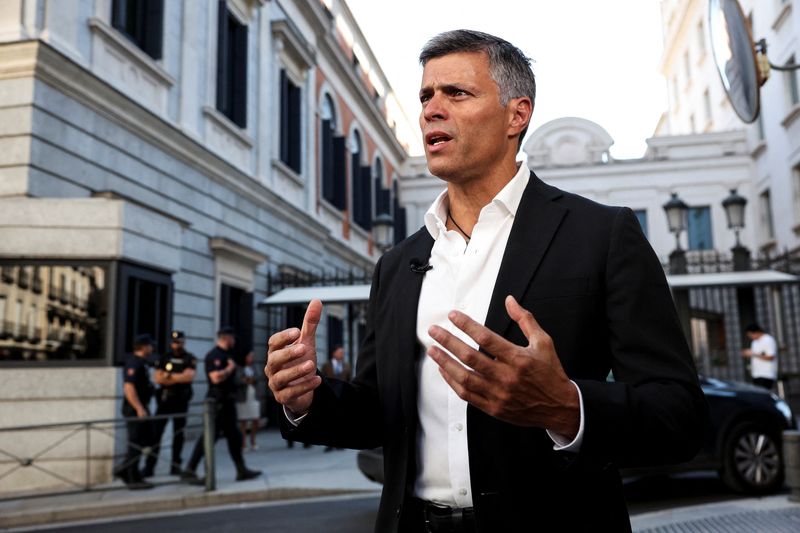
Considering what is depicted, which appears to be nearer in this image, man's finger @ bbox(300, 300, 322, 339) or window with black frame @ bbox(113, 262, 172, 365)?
man's finger @ bbox(300, 300, 322, 339)

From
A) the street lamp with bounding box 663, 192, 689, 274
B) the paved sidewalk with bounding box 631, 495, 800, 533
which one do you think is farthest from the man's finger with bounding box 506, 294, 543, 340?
the street lamp with bounding box 663, 192, 689, 274

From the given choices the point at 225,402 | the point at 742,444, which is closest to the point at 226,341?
the point at 225,402

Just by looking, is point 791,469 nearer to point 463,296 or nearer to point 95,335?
point 463,296

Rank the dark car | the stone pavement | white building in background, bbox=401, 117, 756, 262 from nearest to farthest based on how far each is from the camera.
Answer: the stone pavement, the dark car, white building in background, bbox=401, 117, 756, 262

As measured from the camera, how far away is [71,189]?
10102mm

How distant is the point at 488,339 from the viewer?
1.24 m

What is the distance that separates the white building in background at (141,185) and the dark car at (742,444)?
13.5ft

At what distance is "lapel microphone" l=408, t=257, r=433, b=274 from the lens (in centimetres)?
195

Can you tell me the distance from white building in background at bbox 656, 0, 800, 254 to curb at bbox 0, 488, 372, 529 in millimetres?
11650

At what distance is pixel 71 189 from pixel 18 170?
0.89 metres

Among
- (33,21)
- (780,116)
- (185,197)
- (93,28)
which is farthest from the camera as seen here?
(780,116)

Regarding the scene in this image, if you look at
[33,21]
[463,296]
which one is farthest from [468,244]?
[33,21]

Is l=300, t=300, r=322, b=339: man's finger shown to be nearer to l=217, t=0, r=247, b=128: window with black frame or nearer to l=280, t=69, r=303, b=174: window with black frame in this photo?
l=217, t=0, r=247, b=128: window with black frame

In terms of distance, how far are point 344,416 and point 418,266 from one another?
0.45m
